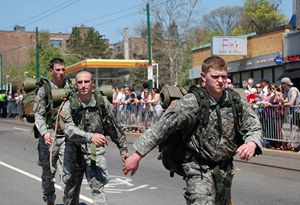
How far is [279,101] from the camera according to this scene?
13.1m

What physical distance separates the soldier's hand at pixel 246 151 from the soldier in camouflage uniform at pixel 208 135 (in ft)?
0.29

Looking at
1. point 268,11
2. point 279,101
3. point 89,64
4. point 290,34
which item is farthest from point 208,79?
point 268,11

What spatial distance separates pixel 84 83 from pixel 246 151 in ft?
7.72

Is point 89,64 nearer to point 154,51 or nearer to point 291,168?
point 154,51

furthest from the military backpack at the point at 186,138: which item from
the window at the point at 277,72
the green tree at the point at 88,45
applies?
the green tree at the point at 88,45

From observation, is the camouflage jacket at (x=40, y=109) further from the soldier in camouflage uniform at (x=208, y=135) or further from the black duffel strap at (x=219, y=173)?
the black duffel strap at (x=219, y=173)

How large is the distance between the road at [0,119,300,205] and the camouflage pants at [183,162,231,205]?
2.94 metres

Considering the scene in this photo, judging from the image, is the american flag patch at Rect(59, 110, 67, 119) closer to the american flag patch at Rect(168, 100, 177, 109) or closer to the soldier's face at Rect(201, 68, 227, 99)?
the american flag patch at Rect(168, 100, 177, 109)

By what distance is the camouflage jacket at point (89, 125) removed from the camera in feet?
17.7

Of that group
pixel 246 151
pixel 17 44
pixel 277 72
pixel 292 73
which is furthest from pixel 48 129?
pixel 17 44

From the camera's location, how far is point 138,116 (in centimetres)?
1895

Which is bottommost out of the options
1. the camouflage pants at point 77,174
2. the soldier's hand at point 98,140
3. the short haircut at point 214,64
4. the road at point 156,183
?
the road at point 156,183

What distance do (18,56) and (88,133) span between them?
315ft

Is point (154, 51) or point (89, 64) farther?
point (154, 51)
